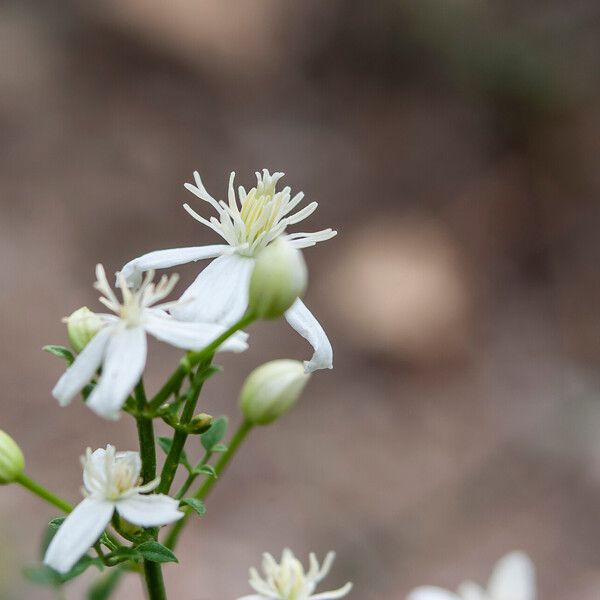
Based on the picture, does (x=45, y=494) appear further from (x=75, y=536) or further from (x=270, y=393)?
(x=270, y=393)

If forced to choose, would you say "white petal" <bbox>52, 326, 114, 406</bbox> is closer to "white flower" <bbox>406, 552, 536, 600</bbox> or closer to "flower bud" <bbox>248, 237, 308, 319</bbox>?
"flower bud" <bbox>248, 237, 308, 319</bbox>

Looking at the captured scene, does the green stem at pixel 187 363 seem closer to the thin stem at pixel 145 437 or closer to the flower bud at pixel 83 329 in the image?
the thin stem at pixel 145 437

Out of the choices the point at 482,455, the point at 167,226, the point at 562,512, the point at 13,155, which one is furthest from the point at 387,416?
the point at 13,155

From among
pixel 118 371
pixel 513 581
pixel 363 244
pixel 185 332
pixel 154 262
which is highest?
pixel 363 244

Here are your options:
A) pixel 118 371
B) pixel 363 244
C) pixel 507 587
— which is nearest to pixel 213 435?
pixel 118 371

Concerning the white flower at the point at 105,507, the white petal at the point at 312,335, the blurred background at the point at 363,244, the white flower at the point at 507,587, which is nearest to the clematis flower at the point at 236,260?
the white petal at the point at 312,335
